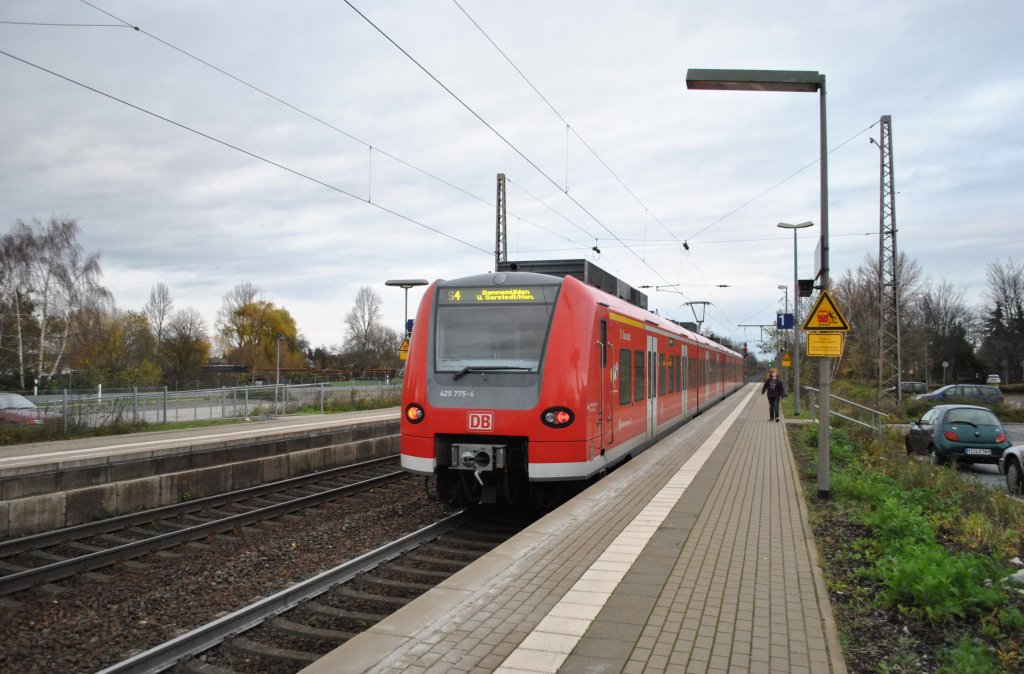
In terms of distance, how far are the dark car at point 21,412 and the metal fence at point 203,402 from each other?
0.62ft

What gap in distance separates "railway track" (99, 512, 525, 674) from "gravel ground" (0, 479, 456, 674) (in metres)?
0.52

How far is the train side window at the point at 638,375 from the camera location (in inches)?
476

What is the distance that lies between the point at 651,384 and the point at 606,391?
14.4 ft

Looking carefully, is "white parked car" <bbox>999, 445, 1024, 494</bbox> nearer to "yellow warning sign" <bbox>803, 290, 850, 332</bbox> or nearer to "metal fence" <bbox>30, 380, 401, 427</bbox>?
"yellow warning sign" <bbox>803, 290, 850, 332</bbox>

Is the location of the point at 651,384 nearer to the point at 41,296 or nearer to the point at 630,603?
the point at 630,603

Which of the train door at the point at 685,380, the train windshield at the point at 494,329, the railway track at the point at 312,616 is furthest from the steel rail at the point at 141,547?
the train door at the point at 685,380

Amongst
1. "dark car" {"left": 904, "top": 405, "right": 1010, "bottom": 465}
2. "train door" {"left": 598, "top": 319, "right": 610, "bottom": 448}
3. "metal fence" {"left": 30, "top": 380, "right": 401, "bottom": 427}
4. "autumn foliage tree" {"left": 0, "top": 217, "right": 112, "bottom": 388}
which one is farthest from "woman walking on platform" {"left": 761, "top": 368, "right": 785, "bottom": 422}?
"autumn foliage tree" {"left": 0, "top": 217, "right": 112, "bottom": 388}

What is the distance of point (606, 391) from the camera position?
9.77 m

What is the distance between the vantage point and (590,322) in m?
9.05

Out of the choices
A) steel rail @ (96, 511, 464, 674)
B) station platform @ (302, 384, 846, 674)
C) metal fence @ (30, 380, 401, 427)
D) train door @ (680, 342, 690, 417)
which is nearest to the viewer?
station platform @ (302, 384, 846, 674)

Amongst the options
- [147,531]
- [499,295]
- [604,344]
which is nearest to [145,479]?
[147,531]

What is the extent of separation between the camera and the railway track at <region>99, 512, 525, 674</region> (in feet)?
15.8

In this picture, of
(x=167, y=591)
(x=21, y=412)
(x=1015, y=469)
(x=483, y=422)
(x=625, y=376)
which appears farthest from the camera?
(x=21, y=412)

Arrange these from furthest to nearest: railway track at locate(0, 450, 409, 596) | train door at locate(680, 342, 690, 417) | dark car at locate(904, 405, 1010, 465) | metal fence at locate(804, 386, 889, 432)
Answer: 1. train door at locate(680, 342, 690, 417)
2. metal fence at locate(804, 386, 889, 432)
3. dark car at locate(904, 405, 1010, 465)
4. railway track at locate(0, 450, 409, 596)
